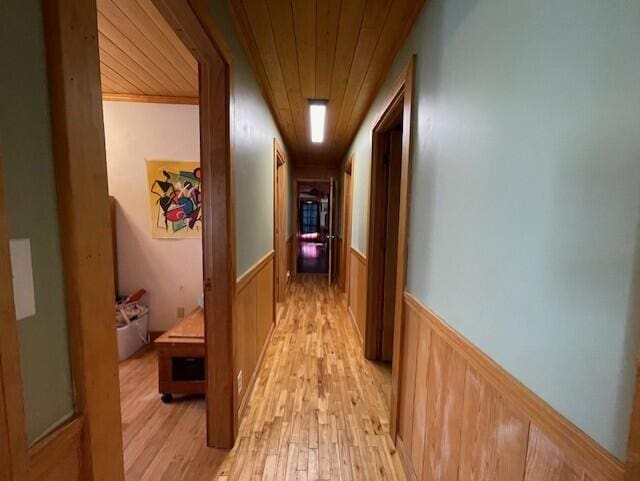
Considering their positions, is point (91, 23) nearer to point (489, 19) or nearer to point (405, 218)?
point (489, 19)

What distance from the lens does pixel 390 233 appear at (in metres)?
2.48

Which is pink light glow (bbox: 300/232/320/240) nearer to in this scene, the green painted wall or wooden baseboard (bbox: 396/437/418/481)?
wooden baseboard (bbox: 396/437/418/481)

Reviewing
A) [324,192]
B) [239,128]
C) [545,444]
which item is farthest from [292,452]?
[324,192]

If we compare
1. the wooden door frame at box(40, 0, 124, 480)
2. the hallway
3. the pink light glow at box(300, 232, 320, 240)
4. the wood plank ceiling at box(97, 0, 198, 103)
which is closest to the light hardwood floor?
the hallway

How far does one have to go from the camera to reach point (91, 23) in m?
0.58

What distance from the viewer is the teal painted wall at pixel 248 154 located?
1.58 metres

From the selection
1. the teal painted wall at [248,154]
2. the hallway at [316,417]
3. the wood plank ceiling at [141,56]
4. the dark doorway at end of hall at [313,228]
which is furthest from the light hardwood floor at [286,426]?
the dark doorway at end of hall at [313,228]

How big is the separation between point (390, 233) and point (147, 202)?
225 cm

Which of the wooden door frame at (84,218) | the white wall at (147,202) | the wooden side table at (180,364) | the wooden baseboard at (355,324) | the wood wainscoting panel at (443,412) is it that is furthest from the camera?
the wooden baseboard at (355,324)

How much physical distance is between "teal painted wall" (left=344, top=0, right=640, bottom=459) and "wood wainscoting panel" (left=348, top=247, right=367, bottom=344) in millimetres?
1699

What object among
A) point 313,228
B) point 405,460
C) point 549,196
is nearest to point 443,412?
point 405,460

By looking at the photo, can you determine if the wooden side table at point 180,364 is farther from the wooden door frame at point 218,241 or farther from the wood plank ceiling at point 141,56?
the wood plank ceiling at point 141,56

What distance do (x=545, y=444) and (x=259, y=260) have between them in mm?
2060

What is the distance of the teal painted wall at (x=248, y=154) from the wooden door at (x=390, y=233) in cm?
110
